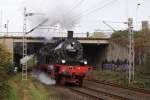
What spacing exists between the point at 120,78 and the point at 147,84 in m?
6.56

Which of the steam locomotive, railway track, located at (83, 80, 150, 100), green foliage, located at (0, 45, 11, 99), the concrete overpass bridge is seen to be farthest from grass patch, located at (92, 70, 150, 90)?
green foliage, located at (0, 45, 11, 99)

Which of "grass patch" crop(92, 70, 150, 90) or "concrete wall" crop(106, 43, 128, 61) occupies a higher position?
"concrete wall" crop(106, 43, 128, 61)

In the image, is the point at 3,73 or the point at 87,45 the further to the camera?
the point at 87,45

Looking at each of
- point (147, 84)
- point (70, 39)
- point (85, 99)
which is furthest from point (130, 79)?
point (85, 99)

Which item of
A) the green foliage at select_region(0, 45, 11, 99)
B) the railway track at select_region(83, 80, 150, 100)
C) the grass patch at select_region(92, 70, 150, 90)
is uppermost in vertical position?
the green foliage at select_region(0, 45, 11, 99)

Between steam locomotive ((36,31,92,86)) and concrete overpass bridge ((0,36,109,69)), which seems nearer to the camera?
steam locomotive ((36,31,92,86))

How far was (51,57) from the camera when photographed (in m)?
37.1

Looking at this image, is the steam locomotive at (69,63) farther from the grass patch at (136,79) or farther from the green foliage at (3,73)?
the green foliage at (3,73)

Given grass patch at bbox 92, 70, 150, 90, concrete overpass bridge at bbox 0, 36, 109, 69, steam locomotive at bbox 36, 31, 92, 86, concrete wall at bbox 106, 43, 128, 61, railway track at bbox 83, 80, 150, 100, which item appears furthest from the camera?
concrete overpass bridge at bbox 0, 36, 109, 69

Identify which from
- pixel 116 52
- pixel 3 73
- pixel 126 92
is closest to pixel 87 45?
pixel 116 52

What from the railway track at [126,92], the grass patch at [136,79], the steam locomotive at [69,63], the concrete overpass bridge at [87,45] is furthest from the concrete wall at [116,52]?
the railway track at [126,92]

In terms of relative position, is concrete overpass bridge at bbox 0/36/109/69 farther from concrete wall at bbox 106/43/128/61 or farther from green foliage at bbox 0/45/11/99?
green foliage at bbox 0/45/11/99

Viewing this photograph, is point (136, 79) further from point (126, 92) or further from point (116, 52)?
point (116, 52)

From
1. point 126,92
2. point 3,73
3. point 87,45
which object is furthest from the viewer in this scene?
point 87,45
